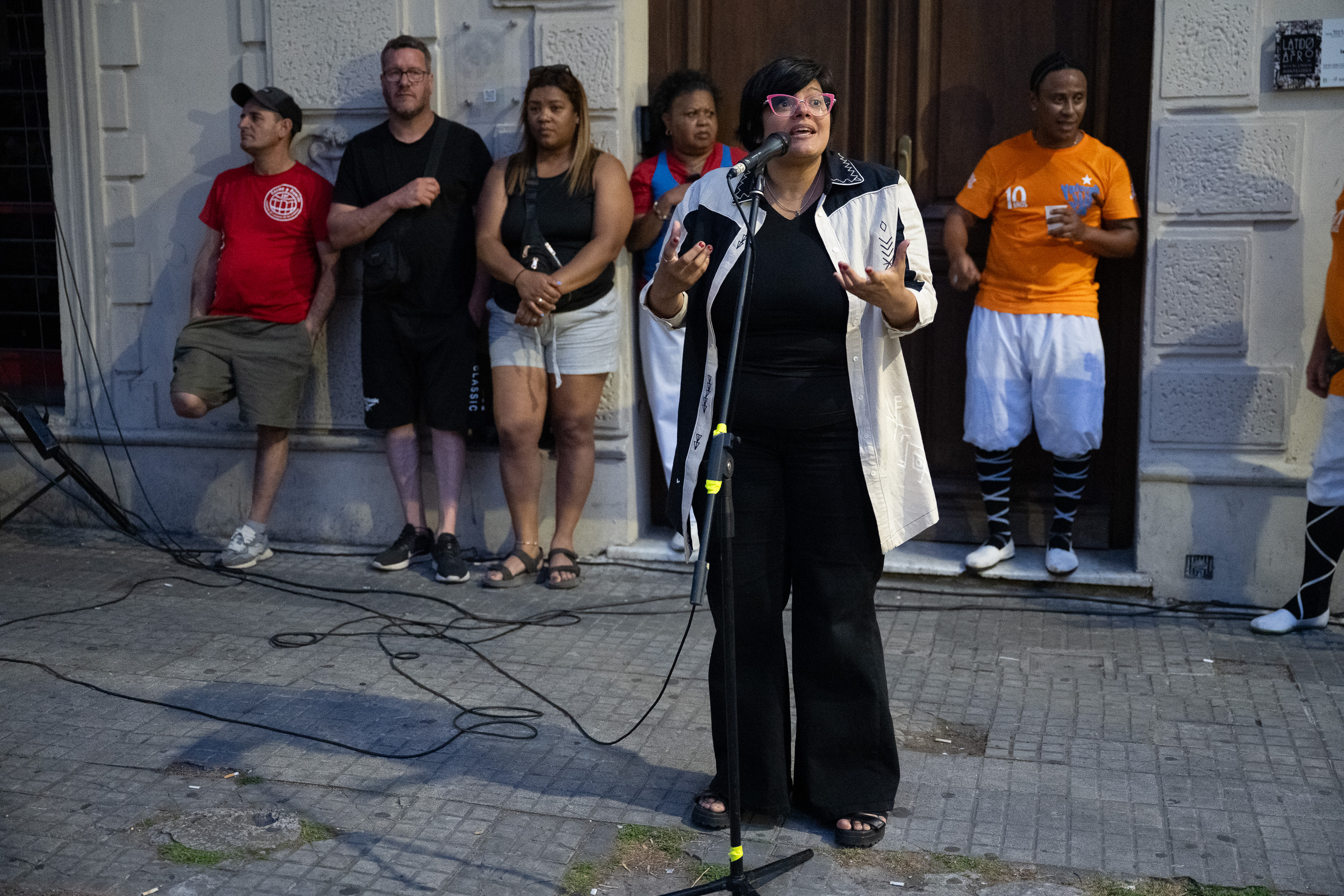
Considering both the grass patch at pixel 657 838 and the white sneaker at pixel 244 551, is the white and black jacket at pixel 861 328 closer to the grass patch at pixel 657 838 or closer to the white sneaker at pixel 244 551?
the grass patch at pixel 657 838

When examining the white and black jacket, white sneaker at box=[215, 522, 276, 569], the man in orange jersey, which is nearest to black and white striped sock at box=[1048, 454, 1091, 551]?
the man in orange jersey

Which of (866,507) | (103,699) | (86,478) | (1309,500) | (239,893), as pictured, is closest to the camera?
(239,893)

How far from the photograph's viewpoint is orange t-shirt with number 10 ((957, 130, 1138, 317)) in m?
6.05

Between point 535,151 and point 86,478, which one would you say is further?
point 86,478

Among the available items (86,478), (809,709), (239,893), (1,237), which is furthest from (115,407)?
(809,709)

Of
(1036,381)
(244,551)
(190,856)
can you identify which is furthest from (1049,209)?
(190,856)

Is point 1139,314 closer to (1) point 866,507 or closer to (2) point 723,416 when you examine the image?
Answer: (1) point 866,507

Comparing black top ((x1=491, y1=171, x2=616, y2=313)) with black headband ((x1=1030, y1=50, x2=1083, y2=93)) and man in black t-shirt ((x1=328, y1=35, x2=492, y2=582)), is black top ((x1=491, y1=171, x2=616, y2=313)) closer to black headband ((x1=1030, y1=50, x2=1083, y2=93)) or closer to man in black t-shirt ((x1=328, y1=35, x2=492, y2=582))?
man in black t-shirt ((x1=328, y1=35, x2=492, y2=582))

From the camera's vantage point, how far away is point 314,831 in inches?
154

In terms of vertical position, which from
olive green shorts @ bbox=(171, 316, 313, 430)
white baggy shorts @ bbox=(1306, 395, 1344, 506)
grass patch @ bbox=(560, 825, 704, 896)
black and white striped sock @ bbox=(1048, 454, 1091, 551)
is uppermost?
olive green shorts @ bbox=(171, 316, 313, 430)

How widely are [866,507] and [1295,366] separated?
3064 mm

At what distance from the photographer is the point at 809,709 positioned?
153 inches

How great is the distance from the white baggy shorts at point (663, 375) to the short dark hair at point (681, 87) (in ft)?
3.28

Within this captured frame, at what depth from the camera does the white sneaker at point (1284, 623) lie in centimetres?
564
